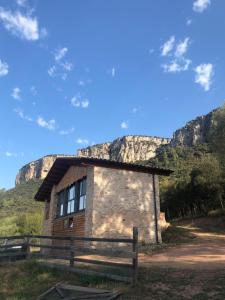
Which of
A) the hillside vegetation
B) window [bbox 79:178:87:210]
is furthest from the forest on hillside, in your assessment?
window [bbox 79:178:87:210]

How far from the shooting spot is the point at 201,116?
95.4m

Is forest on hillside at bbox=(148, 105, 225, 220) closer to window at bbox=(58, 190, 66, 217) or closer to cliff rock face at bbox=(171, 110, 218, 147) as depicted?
window at bbox=(58, 190, 66, 217)

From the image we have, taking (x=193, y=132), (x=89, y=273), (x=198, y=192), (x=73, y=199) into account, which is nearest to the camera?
(x=89, y=273)

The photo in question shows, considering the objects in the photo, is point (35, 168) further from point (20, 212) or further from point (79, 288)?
point (79, 288)

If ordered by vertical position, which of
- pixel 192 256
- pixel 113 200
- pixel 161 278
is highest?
pixel 113 200

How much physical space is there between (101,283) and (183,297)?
300 centimetres

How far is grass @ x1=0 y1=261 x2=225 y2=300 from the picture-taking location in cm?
934

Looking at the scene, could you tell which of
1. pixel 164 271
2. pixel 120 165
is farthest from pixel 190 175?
pixel 164 271

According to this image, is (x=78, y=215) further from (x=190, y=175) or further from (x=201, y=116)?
(x=201, y=116)

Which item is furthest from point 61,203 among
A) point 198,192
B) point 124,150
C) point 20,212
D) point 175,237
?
point 124,150

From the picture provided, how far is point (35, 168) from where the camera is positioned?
138 meters

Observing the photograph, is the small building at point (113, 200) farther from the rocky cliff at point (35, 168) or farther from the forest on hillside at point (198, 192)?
the rocky cliff at point (35, 168)

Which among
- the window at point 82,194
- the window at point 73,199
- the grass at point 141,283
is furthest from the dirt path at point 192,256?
the window at point 73,199

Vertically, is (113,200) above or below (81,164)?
below
